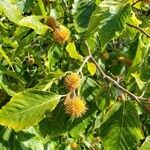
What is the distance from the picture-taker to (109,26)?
169cm

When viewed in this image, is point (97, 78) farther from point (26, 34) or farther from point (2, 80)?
point (2, 80)

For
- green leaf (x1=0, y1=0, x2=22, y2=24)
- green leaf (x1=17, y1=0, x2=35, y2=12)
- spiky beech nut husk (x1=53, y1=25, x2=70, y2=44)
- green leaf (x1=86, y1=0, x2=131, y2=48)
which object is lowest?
spiky beech nut husk (x1=53, y1=25, x2=70, y2=44)

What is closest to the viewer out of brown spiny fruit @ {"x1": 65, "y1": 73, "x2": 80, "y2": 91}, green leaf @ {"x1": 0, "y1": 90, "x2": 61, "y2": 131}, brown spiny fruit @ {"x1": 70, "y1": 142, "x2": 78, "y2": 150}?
green leaf @ {"x1": 0, "y1": 90, "x2": 61, "y2": 131}

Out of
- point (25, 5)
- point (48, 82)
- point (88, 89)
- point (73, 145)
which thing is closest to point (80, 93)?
point (88, 89)

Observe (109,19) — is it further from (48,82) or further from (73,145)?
(73,145)

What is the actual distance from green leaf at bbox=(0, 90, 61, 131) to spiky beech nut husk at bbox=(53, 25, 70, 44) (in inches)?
13.7

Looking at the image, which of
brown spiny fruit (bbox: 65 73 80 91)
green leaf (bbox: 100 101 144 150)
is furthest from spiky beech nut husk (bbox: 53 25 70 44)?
green leaf (bbox: 100 101 144 150)

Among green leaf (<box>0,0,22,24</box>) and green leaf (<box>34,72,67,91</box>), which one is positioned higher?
green leaf (<box>0,0,22,24</box>)

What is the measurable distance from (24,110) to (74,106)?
160mm

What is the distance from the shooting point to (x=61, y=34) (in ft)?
6.37

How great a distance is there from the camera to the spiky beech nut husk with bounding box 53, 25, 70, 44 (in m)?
1.94

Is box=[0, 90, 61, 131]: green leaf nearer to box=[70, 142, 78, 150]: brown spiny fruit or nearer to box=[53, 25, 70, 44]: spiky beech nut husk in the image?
box=[53, 25, 70, 44]: spiky beech nut husk

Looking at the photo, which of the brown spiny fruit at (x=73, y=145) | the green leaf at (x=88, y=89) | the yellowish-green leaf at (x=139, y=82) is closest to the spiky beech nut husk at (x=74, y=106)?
the green leaf at (x=88, y=89)

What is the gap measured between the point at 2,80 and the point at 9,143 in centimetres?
27
